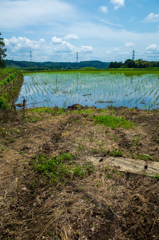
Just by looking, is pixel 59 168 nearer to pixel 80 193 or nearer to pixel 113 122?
pixel 80 193

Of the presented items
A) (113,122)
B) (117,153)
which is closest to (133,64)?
(113,122)

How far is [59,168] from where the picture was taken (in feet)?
12.9

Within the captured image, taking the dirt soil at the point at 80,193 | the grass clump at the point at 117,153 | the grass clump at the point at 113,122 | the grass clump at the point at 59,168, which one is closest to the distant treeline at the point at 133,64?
the grass clump at the point at 113,122

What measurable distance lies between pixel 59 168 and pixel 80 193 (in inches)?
39.0

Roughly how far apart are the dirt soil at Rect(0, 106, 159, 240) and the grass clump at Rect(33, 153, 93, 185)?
153mm

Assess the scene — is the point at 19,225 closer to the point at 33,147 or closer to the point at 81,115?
the point at 33,147

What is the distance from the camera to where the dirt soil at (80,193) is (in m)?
2.47

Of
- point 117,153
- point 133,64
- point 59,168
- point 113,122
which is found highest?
point 133,64

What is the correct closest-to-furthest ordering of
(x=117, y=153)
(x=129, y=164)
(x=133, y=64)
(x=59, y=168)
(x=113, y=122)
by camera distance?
(x=59, y=168)
(x=129, y=164)
(x=117, y=153)
(x=113, y=122)
(x=133, y=64)

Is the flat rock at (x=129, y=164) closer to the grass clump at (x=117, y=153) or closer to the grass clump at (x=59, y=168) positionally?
the grass clump at (x=117, y=153)

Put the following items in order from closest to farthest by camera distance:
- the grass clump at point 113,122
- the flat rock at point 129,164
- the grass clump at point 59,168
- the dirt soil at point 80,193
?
the dirt soil at point 80,193, the grass clump at point 59,168, the flat rock at point 129,164, the grass clump at point 113,122

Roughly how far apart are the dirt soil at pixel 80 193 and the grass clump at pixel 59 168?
0.50 feet

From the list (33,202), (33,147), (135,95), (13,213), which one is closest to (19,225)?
(13,213)

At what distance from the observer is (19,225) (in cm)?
257
